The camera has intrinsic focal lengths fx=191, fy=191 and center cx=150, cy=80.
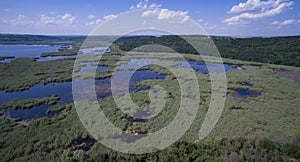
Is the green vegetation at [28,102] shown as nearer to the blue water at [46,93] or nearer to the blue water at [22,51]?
the blue water at [46,93]

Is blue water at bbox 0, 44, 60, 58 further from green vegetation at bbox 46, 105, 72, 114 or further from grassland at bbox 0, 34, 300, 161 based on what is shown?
green vegetation at bbox 46, 105, 72, 114

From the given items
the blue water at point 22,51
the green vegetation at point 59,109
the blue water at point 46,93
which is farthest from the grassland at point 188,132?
the blue water at point 22,51

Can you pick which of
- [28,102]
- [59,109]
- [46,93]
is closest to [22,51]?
[46,93]

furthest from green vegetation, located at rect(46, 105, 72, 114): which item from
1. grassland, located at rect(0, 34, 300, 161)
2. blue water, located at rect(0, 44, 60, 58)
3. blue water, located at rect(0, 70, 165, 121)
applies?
blue water, located at rect(0, 44, 60, 58)

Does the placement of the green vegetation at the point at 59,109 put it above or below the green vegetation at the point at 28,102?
below

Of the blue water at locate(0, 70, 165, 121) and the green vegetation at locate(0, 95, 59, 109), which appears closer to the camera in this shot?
the blue water at locate(0, 70, 165, 121)

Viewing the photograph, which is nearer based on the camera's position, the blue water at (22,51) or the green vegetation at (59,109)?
the green vegetation at (59,109)

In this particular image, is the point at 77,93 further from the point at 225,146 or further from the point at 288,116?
the point at 288,116

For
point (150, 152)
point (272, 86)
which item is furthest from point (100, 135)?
point (272, 86)
